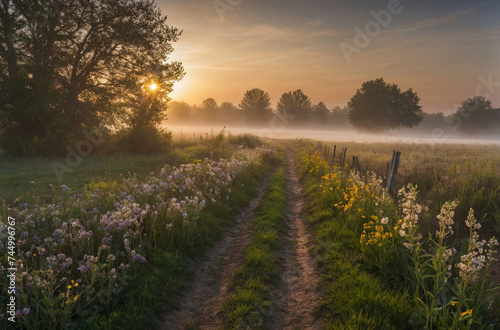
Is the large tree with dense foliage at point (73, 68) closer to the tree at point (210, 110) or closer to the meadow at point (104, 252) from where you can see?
the meadow at point (104, 252)

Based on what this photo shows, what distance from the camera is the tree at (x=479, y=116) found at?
273 ft

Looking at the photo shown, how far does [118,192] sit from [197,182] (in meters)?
2.79

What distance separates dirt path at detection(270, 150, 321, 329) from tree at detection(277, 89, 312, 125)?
9963 cm

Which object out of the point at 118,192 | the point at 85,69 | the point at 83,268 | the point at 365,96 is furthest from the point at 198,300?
the point at 365,96

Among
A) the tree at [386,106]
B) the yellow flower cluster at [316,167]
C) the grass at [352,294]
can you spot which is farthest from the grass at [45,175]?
the tree at [386,106]

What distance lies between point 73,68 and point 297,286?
2228cm

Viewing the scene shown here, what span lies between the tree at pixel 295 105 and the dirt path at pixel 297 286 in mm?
99626

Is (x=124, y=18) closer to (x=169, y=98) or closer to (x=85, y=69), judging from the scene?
(x=85, y=69)

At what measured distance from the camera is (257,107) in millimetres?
108438

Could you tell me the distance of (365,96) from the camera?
70500 millimetres

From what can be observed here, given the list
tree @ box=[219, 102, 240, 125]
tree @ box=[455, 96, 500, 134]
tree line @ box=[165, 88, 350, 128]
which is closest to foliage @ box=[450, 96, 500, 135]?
tree @ box=[455, 96, 500, 134]

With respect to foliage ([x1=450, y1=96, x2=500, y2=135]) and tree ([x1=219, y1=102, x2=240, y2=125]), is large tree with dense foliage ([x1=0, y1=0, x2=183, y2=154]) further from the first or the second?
tree ([x1=219, y1=102, x2=240, y2=125])

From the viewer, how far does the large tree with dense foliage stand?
1869 cm

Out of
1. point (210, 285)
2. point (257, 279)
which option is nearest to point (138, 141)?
point (210, 285)
